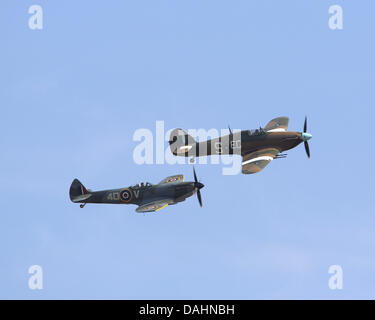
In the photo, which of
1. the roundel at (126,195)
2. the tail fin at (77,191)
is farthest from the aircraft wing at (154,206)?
the tail fin at (77,191)

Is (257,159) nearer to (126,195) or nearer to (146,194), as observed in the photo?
(146,194)

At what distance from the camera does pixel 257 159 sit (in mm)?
58031

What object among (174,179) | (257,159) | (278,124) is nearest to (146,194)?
(174,179)

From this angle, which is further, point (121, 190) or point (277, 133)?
point (277, 133)

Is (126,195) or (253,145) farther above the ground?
(253,145)

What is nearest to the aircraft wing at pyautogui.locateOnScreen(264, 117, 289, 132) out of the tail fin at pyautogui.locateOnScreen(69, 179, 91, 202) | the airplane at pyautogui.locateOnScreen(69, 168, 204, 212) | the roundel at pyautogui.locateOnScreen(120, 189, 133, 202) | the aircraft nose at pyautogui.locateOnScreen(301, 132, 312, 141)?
the aircraft nose at pyautogui.locateOnScreen(301, 132, 312, 141)

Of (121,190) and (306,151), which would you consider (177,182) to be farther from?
(306,151)

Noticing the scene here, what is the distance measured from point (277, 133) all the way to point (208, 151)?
5877mm

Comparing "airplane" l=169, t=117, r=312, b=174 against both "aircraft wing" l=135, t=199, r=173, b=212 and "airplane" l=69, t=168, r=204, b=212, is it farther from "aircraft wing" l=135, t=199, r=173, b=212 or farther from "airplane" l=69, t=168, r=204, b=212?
"aircraft wing" l=135, t=199, r=173, b=212

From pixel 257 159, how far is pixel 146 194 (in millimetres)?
9683
